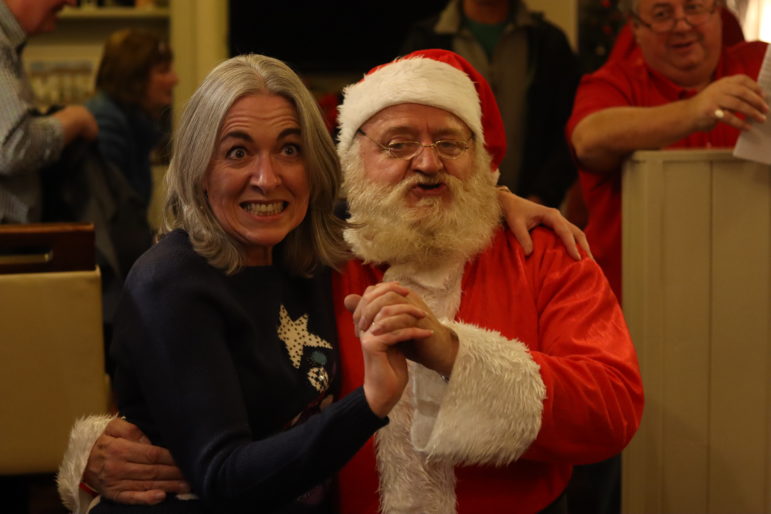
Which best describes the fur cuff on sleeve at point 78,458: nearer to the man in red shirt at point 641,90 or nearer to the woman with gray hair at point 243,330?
the woman with gray hair at point 243,330

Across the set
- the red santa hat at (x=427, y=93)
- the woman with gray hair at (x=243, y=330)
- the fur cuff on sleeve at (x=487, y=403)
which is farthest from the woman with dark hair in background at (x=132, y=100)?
the fur cuff on sleeve at (x=487, y=403)

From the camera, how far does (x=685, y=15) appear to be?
2730 millimetres

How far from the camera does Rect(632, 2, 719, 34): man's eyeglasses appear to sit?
2729 mm

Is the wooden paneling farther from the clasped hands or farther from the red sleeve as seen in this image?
the clasped hands

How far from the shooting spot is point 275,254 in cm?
187

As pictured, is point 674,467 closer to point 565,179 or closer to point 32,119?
point 565,179

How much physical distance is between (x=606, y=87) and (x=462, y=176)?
3.24 feet

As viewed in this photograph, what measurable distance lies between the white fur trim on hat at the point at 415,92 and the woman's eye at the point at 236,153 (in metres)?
0.37

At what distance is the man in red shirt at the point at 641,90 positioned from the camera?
264 centimetres

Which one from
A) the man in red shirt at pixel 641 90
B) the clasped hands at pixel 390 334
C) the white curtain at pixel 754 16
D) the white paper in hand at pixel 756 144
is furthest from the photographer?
the white curtain at pixel 754 16

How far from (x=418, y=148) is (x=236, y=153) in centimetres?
38

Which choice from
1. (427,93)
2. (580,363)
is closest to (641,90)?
(427,93)

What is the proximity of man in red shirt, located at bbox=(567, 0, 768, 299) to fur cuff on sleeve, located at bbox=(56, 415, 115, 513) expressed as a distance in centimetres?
143

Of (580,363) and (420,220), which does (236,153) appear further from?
(580,363)
